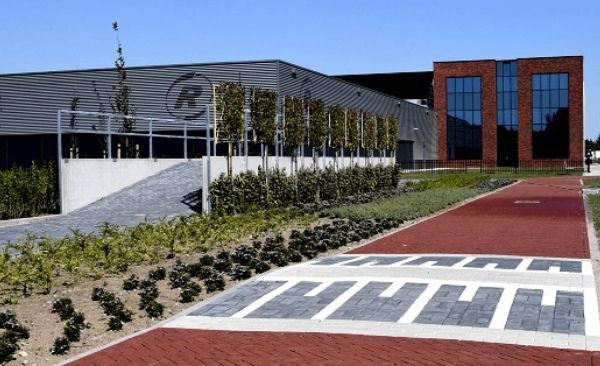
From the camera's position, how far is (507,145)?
76.0m

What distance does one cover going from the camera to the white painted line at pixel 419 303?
8.18 meters

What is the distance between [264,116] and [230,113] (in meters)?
1.94

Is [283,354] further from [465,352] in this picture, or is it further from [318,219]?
[318,219]

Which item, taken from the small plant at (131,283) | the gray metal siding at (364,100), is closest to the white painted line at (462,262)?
the small plant at (131,283)

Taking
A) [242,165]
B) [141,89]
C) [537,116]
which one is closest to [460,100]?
[537,116]

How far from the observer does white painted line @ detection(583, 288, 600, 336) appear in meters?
7.61

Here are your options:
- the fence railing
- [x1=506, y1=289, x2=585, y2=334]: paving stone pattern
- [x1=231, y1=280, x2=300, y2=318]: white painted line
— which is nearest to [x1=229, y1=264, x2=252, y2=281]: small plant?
[x1=231, y1=280, x2=300, y2=318]: white painted line

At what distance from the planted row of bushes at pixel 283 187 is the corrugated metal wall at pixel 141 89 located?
31.3ft

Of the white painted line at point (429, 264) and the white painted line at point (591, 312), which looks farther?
the white painted line at point (429, 264)

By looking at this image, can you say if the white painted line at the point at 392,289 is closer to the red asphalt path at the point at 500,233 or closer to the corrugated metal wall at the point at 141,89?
the red asphalt path at the point at 500,233

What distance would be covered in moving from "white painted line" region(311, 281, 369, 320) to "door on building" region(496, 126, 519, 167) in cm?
6873

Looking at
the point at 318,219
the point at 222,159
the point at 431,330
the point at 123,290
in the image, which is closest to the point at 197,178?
the point at 222,159

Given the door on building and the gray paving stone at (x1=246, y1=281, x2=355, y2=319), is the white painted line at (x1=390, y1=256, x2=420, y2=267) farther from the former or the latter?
the door on building

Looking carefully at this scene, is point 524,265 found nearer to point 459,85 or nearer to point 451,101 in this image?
point 459,85
